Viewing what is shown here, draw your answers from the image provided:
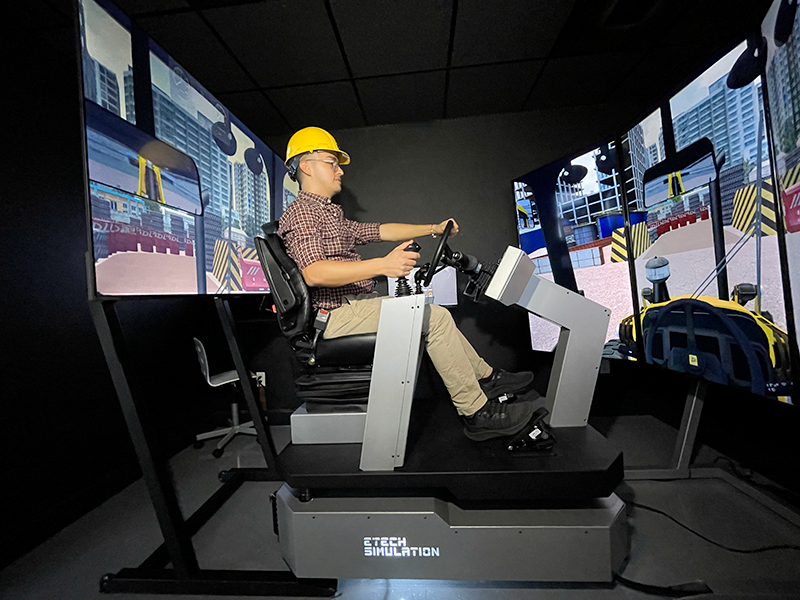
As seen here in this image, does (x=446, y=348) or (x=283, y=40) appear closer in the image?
(x=446, y=348)

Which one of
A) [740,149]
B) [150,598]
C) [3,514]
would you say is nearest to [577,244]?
[740,149]

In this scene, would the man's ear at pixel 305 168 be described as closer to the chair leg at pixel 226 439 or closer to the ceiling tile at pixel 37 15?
the ceiling tile at pixel 37 15

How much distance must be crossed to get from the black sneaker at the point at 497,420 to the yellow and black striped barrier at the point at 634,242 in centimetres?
132

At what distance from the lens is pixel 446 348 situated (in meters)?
1.41

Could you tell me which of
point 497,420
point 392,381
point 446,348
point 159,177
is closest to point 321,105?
point 159,177

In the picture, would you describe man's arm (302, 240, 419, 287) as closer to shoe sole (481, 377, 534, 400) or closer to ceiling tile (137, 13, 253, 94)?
shoe sole (481, 377, 534, 400)

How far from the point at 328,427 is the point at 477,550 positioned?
71 cm

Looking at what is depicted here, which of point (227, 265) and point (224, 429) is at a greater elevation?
point (227, 265)

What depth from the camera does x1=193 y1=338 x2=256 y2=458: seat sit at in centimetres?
246

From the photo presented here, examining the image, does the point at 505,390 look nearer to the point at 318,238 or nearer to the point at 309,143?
the point at 318,238

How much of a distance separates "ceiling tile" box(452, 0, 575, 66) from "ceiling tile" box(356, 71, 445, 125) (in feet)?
0.93

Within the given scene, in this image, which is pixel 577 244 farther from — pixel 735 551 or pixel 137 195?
pixel 137 195

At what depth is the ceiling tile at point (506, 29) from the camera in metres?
1.88

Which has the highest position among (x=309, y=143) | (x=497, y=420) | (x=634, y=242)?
(x=309, y=143)
